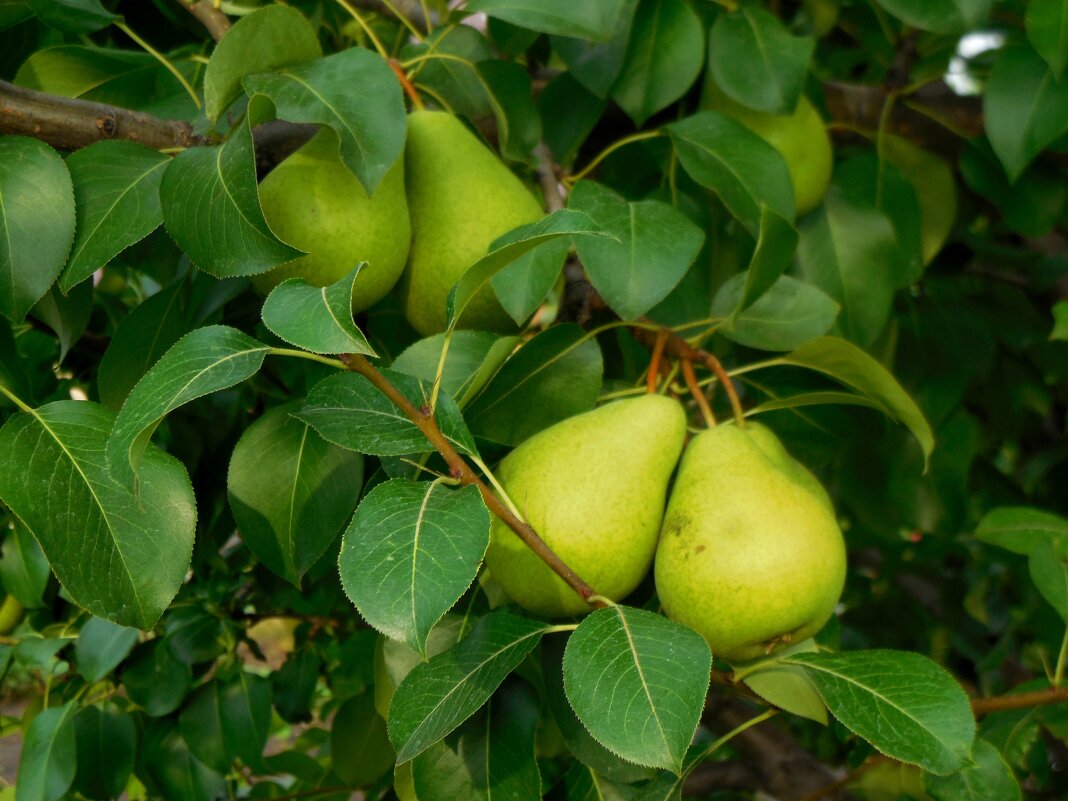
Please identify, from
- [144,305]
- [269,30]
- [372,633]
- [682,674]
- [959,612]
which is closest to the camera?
[682,674]

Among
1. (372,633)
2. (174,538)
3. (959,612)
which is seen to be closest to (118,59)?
(174,538)

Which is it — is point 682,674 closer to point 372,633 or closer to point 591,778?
point 591,778

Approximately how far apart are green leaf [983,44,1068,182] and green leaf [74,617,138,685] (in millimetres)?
889

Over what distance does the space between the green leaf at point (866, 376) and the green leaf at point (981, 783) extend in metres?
0.20

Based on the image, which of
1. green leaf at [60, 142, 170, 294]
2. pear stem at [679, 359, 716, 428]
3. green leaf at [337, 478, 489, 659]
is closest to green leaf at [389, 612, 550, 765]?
green leaf at [337, 478, 489, 659]

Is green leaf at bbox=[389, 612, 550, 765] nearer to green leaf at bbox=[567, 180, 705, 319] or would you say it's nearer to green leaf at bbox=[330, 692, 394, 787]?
green leaf at bbox=[567, 180, 705, 319]

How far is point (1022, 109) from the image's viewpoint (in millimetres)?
999

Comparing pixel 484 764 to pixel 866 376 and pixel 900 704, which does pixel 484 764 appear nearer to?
pixel 900 704

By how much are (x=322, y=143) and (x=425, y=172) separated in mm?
92

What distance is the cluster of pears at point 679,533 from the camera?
65 centimetres

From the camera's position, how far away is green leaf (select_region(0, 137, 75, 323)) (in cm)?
67

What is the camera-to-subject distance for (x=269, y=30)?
719 mm

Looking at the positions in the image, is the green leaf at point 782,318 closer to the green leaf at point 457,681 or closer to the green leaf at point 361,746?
the green leaf at point 457,681

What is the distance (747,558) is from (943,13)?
578 millimetres
